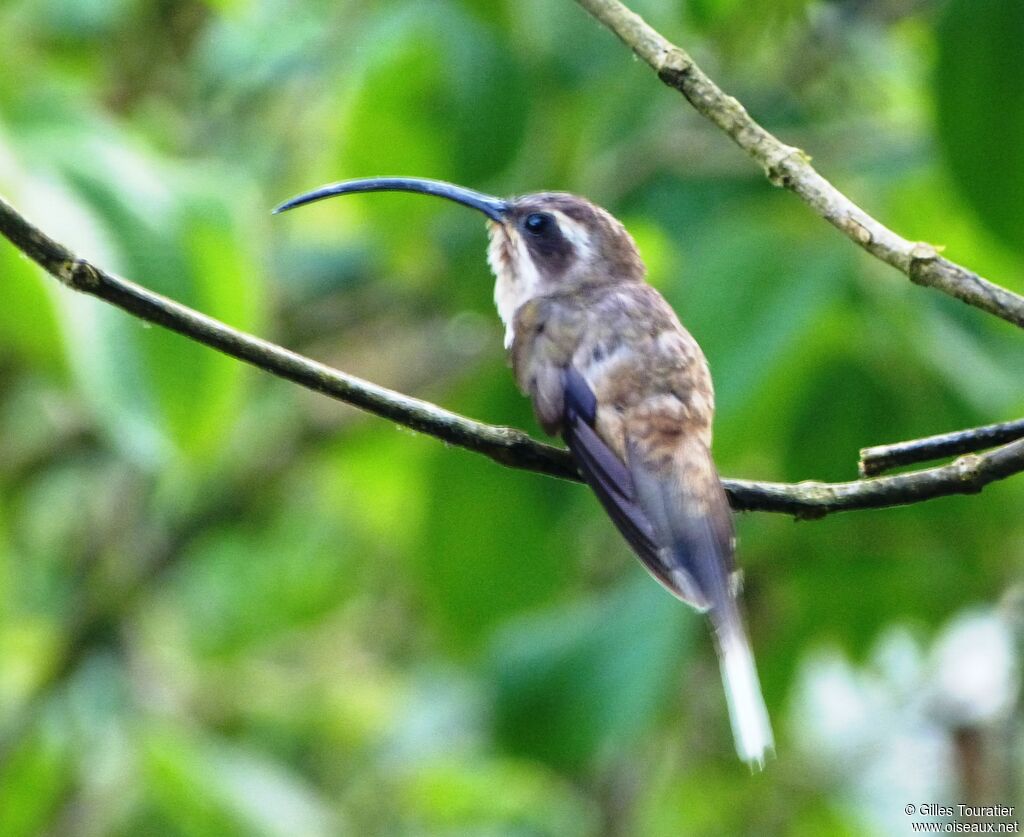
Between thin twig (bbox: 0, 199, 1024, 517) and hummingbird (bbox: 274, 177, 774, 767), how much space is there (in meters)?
0.27

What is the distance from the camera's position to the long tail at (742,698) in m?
1.80

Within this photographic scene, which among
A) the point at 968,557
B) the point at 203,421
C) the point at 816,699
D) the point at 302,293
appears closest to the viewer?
the point at 203,421

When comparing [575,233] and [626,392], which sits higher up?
[575,233]

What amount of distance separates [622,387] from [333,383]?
0.89 meters

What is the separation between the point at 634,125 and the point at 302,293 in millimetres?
1504

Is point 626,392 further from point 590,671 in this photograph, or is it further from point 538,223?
point 590,671

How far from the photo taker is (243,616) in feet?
18.7

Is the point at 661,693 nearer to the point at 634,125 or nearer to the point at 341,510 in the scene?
the point at 634,125

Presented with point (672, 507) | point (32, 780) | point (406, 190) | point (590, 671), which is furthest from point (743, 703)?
point (32, 780)

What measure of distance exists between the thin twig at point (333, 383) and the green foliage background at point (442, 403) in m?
1.02

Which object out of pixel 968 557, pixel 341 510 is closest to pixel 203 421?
pixel 968 557

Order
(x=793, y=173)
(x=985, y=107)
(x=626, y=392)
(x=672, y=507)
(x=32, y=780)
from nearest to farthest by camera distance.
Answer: (x=793, y=173), (x=672, y=507), (x=626, y=392), (x=985, y=107), (x=32, y=780)

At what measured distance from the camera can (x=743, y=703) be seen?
1902 millimetres

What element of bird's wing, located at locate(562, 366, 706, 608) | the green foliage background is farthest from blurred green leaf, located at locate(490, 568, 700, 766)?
bird's wing, located at locate(562, 366, 706, 608)
